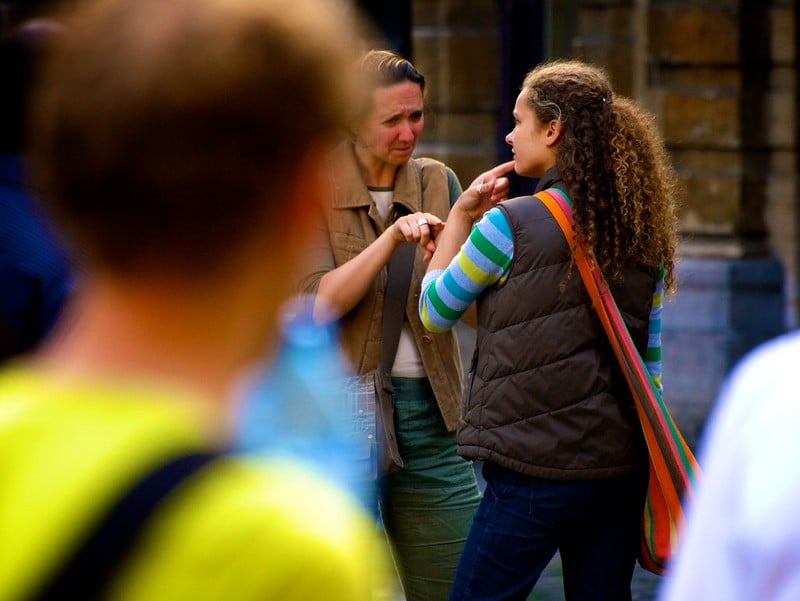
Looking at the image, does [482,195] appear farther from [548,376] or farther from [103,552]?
[103,552]

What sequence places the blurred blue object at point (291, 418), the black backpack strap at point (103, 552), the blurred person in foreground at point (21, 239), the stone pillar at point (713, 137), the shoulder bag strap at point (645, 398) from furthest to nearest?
the stone pillar at point (713, 137)
the shoulder bag strap at point (645, 398)
the blurred person in foreground at point (21, 239)
the blurred blue object at point (291, 418)
the black backpack strap at point (103, 552)

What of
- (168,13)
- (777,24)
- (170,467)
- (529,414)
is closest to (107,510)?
(170,467)

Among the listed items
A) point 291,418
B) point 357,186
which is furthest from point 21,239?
point 291,418

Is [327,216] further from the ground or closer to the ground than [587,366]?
further from the ground

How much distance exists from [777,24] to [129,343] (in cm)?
926

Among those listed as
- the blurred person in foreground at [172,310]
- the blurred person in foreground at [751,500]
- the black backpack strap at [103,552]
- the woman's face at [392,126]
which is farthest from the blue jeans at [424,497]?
the black backpack strap at [103,552]

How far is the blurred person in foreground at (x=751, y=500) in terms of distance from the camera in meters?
1.23

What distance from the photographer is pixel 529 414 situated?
3.53m

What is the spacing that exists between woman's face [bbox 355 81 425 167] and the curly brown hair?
0.44 meters

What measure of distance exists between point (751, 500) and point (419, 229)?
255 centimetres

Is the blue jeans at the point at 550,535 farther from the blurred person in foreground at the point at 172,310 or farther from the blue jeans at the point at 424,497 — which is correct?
the blurred person in foreground at the point at 172,310

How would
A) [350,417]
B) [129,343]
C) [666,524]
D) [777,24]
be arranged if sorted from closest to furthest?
[129,343], [666,524], [350,417], [777,24]

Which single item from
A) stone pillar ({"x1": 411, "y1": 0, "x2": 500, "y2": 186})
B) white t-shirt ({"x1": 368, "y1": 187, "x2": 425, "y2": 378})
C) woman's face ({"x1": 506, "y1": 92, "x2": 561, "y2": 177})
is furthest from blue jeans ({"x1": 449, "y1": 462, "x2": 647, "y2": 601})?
stone pillar ({"x1": 411, "y1": 0, "x2": 500, "y2": 186})

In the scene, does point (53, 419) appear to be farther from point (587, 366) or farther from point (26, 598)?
point (587, 366)
